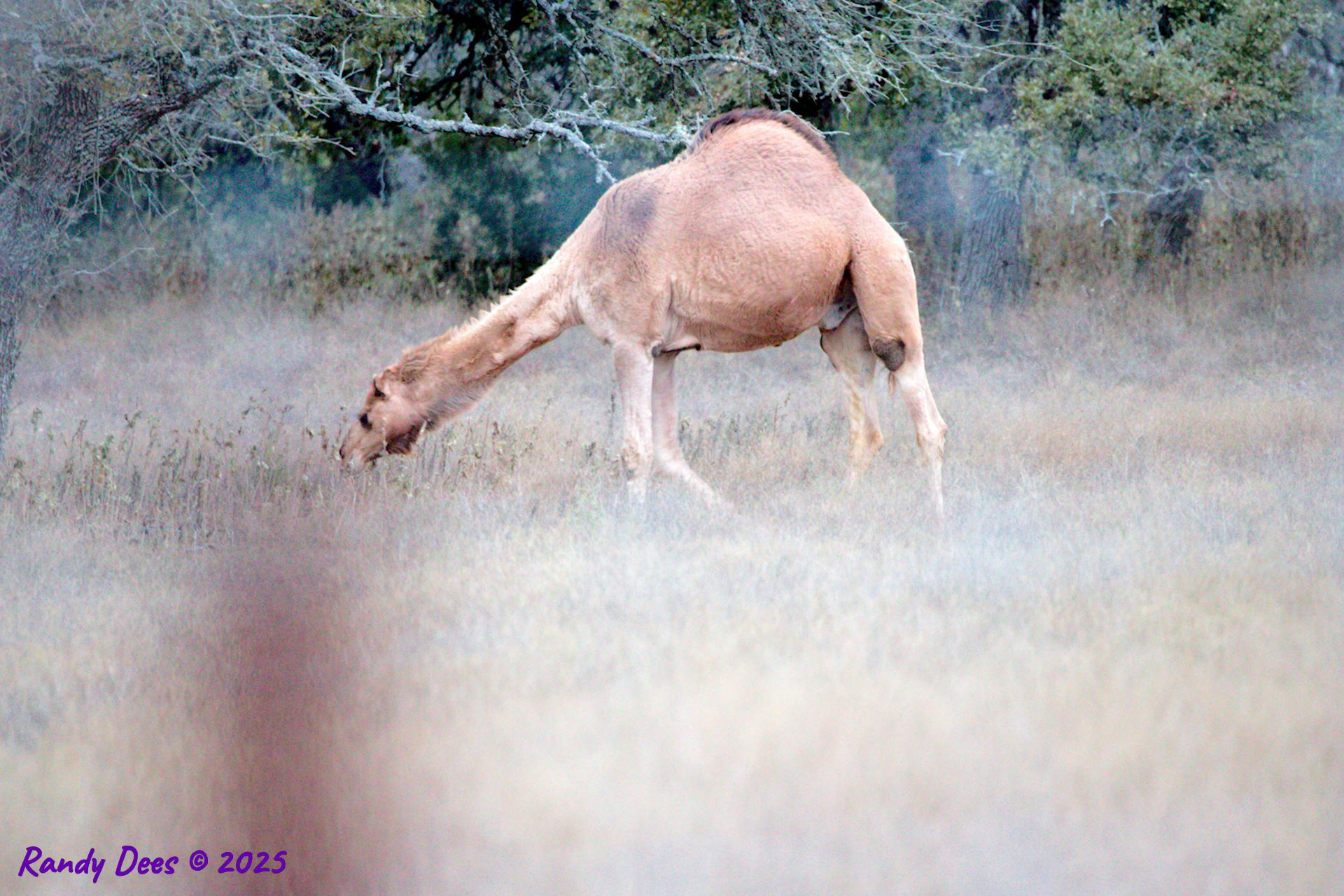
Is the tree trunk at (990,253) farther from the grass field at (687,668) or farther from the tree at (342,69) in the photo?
the grass field at (687,668)

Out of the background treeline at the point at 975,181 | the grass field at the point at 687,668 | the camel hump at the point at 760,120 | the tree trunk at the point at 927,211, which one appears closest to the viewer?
the grass field at the point at 687,668

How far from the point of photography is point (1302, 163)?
12.5m

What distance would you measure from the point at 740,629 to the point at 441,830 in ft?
5.46

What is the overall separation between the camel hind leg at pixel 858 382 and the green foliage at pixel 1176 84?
4.79m

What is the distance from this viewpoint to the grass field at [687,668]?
9.59 feet

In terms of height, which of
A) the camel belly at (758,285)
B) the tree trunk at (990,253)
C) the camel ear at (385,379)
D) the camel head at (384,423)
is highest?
the camel belly at (758,285)

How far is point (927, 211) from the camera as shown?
1472 centimetres

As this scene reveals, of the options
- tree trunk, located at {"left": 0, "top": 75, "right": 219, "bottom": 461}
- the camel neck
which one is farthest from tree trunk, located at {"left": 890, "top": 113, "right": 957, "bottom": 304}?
tree trunk, located at {"left": 0, "top": 75, "right": 219, "bottom": 461}

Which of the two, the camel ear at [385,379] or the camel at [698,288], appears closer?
the camel at [698,288]

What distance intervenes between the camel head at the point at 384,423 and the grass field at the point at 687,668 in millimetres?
157

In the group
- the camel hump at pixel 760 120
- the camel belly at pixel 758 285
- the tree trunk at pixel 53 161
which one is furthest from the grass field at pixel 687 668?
the camel hump at pixel 760 120

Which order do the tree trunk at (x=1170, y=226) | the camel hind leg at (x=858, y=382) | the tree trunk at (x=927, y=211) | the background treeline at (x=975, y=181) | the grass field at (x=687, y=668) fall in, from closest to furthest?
the grass field at (x=687, y=668) < the camel hind leg at (x=858, y=382) < the background treeline at (x=975, y=181) < the tree trunk at (x=1170, y=226) < the tree trunk at (x=927, y=211)

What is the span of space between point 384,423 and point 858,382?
270 cm

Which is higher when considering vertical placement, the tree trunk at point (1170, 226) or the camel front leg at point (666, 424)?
the camel front leg at point (666, 424)
